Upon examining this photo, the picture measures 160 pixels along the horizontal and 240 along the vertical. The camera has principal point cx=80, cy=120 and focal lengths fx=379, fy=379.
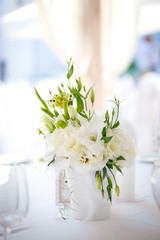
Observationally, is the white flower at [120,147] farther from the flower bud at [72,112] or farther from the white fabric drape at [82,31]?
the white fabric drape at [82,31]

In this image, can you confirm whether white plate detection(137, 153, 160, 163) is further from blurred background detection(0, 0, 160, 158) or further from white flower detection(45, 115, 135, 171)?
blurred background detection(0, 0, 160, 158)

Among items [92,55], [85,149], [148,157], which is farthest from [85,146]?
[92,55]

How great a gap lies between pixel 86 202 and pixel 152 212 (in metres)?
0.22

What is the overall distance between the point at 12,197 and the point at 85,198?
0.19 m

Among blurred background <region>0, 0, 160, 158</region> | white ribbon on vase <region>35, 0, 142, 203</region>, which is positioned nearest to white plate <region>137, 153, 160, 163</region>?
blurred background <region>0, 0, 160, 158</region>

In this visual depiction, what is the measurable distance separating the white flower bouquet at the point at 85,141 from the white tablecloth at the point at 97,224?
0.08 m

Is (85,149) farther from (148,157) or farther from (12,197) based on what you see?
(148,157)

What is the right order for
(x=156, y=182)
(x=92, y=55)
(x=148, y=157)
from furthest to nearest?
(x=92, y=55) < (x=148, y=157) < (x=156, y=182)

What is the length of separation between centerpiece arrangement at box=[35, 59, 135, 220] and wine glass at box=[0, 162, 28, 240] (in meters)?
0.08

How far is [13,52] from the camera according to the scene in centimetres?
652

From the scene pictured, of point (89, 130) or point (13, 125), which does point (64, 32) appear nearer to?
point (13, 125)

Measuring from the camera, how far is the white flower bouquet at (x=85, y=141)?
33.7 inches

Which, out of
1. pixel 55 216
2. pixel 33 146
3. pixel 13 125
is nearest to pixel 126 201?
pixel 55 216

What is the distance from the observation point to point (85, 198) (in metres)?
0.92
